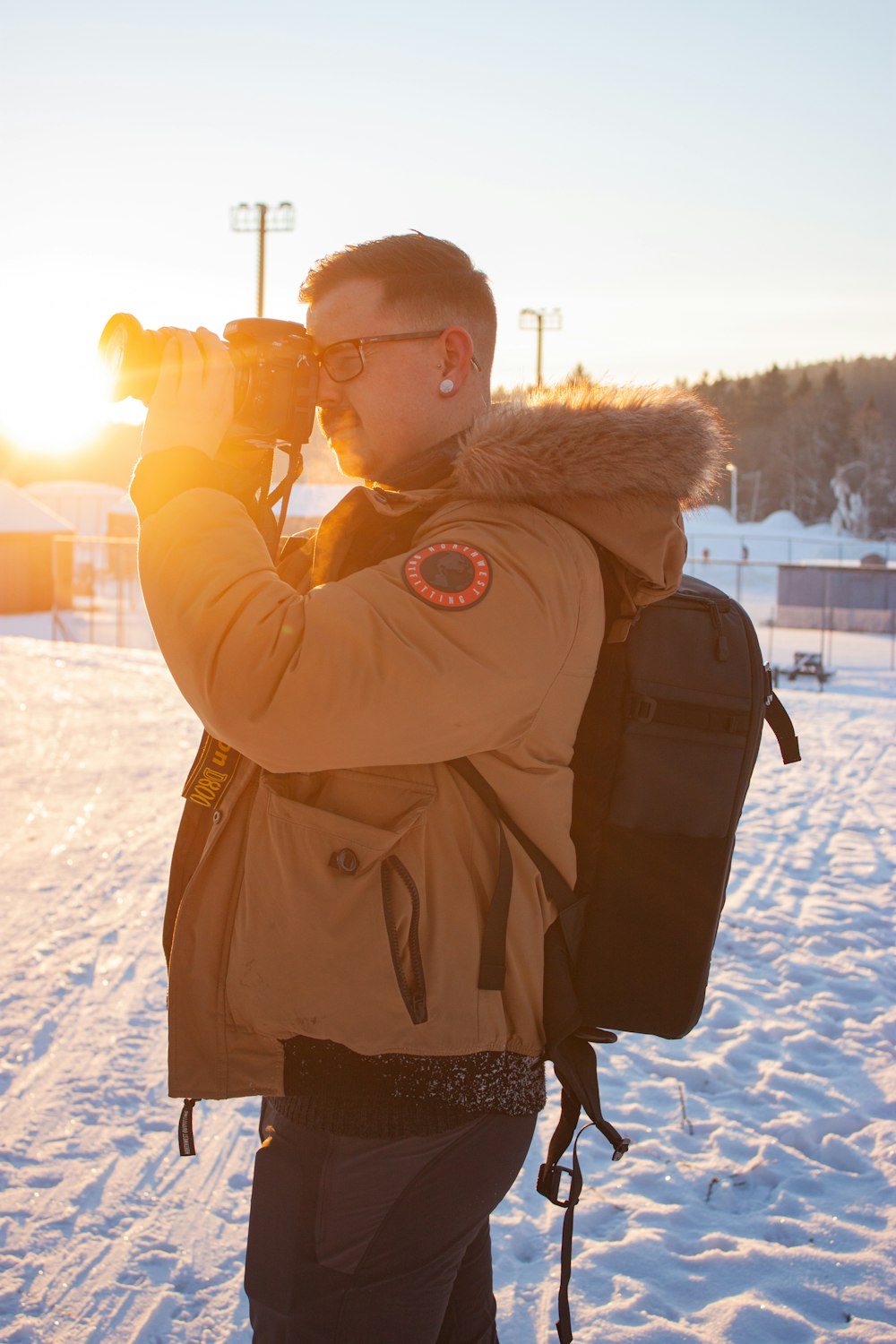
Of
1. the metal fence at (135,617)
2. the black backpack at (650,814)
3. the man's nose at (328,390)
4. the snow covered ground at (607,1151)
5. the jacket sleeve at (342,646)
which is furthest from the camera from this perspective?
the metal fence at (135,617)

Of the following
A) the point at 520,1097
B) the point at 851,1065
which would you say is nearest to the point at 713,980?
the point at 851,1065

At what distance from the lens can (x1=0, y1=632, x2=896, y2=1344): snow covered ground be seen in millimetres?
2461

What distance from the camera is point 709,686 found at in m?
1.41

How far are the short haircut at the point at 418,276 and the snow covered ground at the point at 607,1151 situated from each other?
2.24m

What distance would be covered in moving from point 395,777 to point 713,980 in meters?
3.58

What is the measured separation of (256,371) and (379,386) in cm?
18

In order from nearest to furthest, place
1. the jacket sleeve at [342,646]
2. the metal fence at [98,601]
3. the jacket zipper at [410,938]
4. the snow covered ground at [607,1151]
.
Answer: the jacket sleeve at [342,646]
the jacket zipper at [410,938]
the snow covered ground at [607,1151]
the metal fence at [98,601]

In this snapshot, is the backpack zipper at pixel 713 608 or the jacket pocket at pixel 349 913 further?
the backpack zipper at pixel 713 608

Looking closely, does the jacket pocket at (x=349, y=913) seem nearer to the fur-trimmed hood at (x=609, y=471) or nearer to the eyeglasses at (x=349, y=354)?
the fur-trimmed hood at (x=609, y=471)

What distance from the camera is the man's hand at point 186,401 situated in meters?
1.33

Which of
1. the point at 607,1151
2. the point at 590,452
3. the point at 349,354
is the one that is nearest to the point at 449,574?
the point at 590,452

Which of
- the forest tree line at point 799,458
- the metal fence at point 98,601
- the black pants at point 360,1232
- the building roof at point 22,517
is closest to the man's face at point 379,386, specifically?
the black pants at point 360,1232

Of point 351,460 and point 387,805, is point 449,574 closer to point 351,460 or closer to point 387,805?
point 387,805

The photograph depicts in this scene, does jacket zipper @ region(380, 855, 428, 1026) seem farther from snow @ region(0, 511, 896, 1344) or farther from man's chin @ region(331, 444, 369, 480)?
snow @ region(0, 511, 896, 1344)
